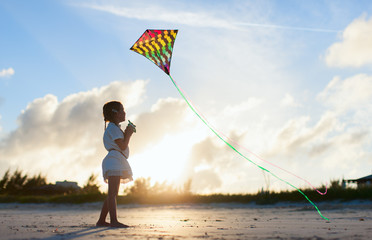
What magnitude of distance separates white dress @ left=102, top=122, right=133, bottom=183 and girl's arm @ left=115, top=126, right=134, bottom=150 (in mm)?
44

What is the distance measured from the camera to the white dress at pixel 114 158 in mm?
4590

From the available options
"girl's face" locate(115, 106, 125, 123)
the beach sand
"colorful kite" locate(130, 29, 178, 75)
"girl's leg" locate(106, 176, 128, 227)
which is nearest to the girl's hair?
"girl's face" locate(115, 106, 125, 123)

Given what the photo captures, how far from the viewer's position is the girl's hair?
190 inches

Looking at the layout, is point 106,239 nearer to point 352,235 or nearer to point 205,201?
point 352,235

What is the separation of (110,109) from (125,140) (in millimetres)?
480

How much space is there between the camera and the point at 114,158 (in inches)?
181

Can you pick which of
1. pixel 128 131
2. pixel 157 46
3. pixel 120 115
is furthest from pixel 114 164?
pixel 157 46

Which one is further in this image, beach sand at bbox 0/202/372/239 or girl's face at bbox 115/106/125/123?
girl's face at bbox 115/106/125/123

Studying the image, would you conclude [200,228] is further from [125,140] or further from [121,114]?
[121,114]

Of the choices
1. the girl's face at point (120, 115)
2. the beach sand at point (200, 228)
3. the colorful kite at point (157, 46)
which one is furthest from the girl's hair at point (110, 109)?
the beach sand at point (200, 228)

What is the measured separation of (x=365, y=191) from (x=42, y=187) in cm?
1679

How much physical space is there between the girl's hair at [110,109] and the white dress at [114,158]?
119 millimetres

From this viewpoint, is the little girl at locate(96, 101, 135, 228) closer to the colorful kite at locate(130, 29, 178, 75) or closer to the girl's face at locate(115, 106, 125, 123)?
the girl's face at locate(115, 106, 125, 123)

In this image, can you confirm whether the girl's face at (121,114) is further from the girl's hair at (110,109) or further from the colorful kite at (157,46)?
the colorful kite at (157,46)
